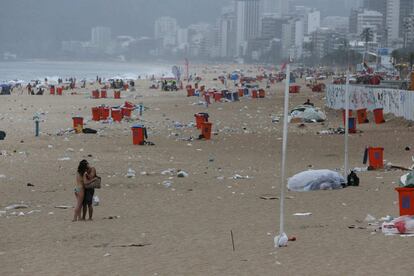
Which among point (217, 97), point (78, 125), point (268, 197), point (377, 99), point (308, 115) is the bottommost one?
point (268, 197)

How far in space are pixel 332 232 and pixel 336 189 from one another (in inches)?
169

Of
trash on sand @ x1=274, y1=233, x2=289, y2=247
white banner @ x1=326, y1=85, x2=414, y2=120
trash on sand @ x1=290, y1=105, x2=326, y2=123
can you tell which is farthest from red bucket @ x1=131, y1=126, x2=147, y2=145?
trash on sand @ x1=274, y1=233, x2=289, y2=247

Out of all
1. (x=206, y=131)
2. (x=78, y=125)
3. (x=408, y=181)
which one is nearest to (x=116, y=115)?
(x=78, y=125)

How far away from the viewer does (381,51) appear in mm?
139875

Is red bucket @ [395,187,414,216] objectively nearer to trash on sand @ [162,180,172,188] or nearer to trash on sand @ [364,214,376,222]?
trash on sand @ [364,214,376,222]

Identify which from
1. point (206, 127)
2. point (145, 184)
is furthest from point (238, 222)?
point (206, 127)

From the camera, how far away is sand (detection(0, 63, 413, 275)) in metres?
10.6

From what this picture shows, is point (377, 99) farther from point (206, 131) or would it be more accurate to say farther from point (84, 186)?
point (84, 186)

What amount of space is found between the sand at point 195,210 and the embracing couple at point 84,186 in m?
0.31

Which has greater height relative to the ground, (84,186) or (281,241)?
(84,186)

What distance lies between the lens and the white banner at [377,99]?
32344 millimetres

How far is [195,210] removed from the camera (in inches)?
583

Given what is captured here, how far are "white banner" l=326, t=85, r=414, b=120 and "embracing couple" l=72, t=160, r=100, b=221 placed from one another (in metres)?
19.6

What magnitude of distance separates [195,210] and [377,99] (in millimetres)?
22984
